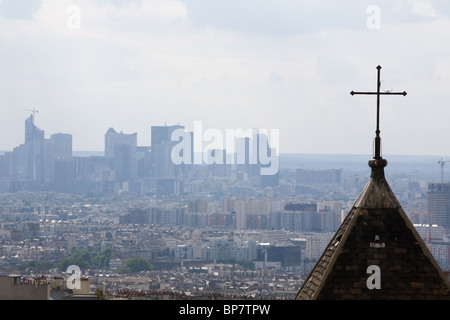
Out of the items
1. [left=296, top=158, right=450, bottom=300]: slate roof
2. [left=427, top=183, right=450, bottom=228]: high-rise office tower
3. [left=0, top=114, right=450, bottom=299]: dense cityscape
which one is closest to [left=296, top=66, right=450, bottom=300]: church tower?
[left=296, top=158, right=450, bottom=300]: slate roof

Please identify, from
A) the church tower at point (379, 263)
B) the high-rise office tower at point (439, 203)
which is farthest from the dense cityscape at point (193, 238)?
Result: the church tower at point (379, 263)

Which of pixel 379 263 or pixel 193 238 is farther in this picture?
pixel 193 238

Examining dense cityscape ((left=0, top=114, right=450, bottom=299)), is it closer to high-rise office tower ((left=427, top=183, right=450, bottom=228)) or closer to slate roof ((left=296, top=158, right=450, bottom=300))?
high-rise office tower ((left=427, top=183, right=450, bottom=228))

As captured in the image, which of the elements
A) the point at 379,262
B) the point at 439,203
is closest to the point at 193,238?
the point at 439,203

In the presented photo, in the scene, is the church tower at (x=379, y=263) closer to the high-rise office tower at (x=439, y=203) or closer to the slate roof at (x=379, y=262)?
the slate roof at (x=379, y=262)

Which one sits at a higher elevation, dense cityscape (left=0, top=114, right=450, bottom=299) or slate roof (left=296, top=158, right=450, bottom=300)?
slate roof (left=296, top=158, right=450, bottom=300)

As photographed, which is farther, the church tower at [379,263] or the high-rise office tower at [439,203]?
the high-rise office tower at [439,203]

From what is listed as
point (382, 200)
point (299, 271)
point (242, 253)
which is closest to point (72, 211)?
point (242, 253)

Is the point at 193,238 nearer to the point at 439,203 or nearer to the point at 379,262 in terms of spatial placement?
the point at 439,203
